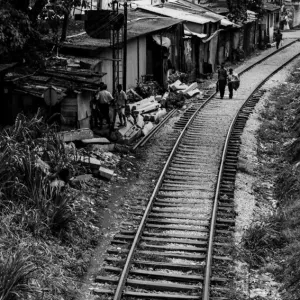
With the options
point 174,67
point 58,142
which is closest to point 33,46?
point 58,142

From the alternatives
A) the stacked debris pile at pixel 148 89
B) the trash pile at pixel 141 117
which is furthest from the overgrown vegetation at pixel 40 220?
the stacked debris pile at pixel 148 89

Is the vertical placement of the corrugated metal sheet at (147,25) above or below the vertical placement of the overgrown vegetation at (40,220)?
above

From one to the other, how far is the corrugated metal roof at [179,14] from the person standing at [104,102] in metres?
16.2

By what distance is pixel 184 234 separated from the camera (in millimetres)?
13727

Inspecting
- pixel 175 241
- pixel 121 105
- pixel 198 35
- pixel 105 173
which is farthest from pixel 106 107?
pixel 198 35

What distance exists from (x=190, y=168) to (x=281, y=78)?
2015 centimetres

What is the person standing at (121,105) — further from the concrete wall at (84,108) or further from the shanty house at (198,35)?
the shanty house at (198,35)

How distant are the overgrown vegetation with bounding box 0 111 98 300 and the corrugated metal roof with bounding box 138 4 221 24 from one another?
21.8 metres

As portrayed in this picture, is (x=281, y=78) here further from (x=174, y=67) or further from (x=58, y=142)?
(x=58, y=142)

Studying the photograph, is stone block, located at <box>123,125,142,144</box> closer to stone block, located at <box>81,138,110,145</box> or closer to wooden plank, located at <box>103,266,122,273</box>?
stone block, located at <box>81,138,110,145</box>

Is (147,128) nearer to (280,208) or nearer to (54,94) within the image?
(54,94)

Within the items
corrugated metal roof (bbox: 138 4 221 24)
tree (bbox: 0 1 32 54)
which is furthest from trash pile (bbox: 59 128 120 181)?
corrugated metal roof (bbox: 138 4 221 24)

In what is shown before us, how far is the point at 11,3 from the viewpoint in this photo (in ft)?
64.6

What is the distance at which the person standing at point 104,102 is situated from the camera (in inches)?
812
